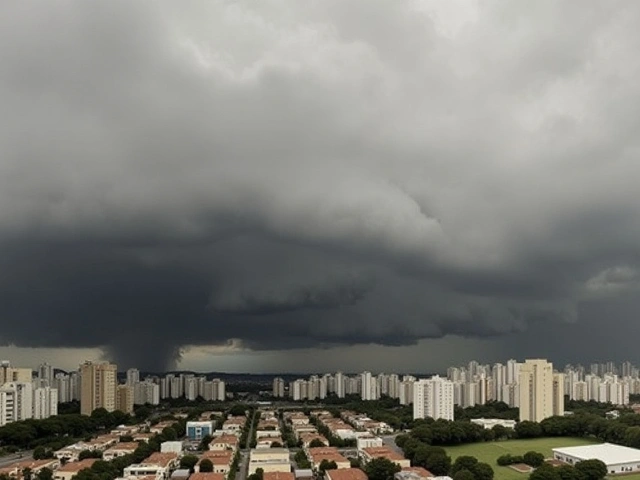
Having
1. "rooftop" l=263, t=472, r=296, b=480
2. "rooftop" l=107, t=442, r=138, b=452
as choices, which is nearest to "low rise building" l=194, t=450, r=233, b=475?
"rooftop" l=263, t=472, r=296, b=480

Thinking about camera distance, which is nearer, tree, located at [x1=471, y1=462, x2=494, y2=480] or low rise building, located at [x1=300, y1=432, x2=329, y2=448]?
tree, located at [x1=471, y1=462, x2=494, y2=480]

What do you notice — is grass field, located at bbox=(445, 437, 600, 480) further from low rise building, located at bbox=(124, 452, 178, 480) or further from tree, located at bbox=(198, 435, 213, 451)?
low rise building, located at bbox=(124, 452, 178, 480)

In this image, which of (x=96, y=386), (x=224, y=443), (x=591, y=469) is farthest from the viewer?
(x=96, y=386)

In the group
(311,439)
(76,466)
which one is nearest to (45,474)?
(76,466)

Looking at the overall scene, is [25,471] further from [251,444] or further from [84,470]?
[251,444]

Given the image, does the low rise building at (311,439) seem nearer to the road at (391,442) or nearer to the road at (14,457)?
the road at (391,442)

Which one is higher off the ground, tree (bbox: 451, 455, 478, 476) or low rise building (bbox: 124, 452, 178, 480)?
tree (bbox: 451, 455, 478, 476)

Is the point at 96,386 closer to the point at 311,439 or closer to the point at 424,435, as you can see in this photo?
the point at 311,439
